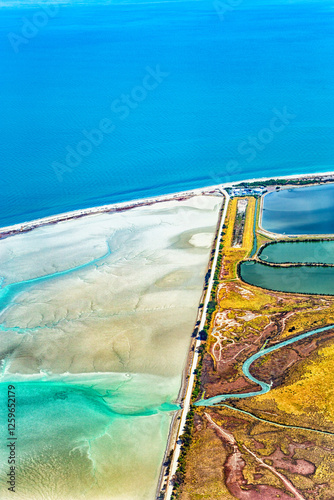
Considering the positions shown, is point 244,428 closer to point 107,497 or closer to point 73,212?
point 107,497

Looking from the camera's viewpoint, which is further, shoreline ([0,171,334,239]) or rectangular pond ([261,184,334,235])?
shoreline ([0,171,334,239])

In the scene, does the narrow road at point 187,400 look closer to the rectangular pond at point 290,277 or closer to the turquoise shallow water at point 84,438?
the turquoise shallow water at point 84,438

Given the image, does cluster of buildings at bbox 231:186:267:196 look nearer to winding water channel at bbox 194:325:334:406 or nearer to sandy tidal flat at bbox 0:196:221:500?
sandy tidal flat at bbox 0:196:221:500

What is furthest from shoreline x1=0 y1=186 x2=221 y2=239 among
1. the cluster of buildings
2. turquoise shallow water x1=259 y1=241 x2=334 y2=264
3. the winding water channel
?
the winding water channel

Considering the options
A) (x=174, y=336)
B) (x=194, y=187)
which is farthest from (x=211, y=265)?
(x=194, y=187)

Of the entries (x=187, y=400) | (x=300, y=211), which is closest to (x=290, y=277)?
(x=300, y=211)
